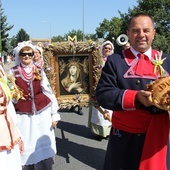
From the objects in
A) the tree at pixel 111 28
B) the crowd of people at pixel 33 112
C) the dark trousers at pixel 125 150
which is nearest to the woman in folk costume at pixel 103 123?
the crowd of people at pixel 33 112

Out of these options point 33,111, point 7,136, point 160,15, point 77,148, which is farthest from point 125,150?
point 160,15

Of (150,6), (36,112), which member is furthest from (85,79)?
(150,6)

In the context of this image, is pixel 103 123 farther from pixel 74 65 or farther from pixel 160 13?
pixel 160 13

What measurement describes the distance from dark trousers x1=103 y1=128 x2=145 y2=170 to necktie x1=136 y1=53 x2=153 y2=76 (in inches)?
17.0

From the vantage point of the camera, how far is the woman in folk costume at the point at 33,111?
3750mm

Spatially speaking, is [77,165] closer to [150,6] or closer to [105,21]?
[150,6]

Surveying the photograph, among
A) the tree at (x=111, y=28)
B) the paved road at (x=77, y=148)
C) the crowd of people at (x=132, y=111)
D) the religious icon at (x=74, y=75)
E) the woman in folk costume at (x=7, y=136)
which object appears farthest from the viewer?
the tree at (x=111, y=28)

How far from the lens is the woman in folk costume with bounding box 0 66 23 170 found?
2.53m

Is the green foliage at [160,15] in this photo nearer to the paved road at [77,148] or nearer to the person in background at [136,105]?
the paved road at [77,148]

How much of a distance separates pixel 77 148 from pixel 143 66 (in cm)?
337

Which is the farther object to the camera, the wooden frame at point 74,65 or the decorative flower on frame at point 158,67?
the wooden frame at point 74,65

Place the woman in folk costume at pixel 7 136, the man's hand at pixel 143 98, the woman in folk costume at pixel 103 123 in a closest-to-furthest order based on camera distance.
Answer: the man's hand at pixel 143 98
the woman in folk costume at pixel 7 136
the woman in folk costume at pixel 103 123

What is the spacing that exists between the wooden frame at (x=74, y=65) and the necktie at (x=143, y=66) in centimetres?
264

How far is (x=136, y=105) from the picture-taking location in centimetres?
198
